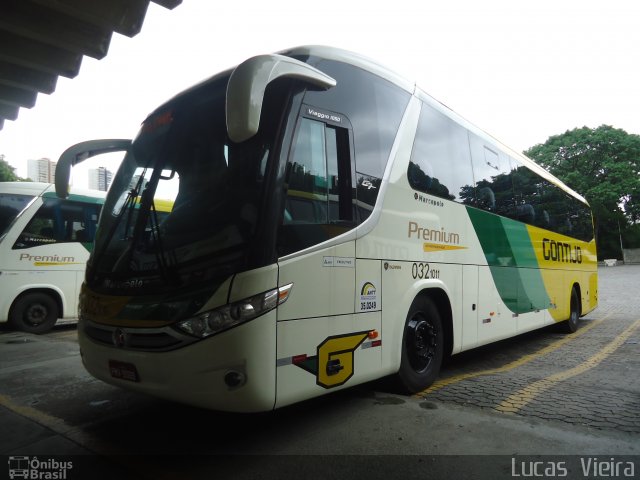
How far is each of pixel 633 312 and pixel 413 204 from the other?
37.5 ft

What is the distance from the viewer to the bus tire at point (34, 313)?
344 inches

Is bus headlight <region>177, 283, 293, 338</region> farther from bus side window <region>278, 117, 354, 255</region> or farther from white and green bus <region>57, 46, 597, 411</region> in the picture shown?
bus side window <region>278, 117, 354, 255</region>

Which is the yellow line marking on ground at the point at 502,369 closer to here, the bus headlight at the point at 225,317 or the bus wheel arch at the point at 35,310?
the bus headlight at the point at 225,317

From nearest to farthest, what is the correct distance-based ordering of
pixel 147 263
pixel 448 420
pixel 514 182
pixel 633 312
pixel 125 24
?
1. pixel 147 263
2. pixel 448 420
3. pixel 125 24
4. pixel 514 182
5. pixel 633 312

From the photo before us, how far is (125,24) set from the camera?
5.82m

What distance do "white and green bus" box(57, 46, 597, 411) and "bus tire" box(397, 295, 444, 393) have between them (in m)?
0.02

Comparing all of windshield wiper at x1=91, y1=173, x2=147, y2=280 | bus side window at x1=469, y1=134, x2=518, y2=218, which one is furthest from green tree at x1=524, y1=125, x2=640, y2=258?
windshield wiper at x1=91, y1=173, x2=147, y2=280

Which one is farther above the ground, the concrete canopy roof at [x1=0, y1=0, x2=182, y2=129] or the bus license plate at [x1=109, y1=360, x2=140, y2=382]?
the concrete canopy roof at [x1=0, y1=0, x2=182, y2=129]

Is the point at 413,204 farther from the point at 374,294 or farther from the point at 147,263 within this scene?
the point at 147,263

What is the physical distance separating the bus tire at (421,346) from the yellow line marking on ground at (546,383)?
2.58 ft

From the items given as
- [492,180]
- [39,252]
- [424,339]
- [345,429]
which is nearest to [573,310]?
[492,180]

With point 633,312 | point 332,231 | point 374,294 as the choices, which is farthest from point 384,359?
point 633,312

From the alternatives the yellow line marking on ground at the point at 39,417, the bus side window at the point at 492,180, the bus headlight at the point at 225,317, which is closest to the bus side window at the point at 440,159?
the bus side window at the point at 492,180

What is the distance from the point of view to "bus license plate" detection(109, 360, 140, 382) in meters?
3.12
